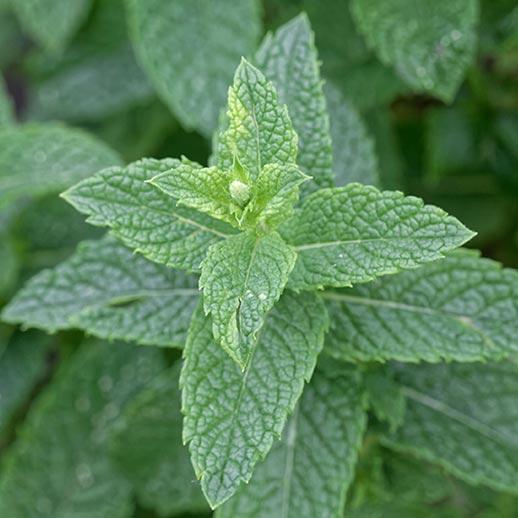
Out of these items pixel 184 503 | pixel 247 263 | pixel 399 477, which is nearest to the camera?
pixel 247 263

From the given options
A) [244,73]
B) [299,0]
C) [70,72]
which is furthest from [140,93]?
[244,73]

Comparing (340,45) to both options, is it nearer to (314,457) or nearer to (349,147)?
(349,147)

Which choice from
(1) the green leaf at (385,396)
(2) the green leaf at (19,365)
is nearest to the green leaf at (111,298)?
(1) the green leaf at (385,396)

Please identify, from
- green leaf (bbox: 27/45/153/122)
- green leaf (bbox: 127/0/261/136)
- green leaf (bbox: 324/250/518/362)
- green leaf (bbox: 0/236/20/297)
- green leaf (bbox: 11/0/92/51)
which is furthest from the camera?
green leaf (bbox: 27/45/153/122)

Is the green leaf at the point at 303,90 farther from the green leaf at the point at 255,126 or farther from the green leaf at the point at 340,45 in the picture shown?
the green leaf at the point at 340,45

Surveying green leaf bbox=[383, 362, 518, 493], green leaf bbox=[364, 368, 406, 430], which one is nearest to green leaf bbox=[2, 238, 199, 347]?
green leaf bbox=[364, 368, 406, 430]

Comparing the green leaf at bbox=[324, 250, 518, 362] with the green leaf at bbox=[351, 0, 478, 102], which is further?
the green leaf at bbox=[351, 0, 478, 102]

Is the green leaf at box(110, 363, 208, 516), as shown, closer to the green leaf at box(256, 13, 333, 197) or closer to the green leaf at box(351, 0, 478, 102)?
the green leaf at box(256, 13, 333, 197)

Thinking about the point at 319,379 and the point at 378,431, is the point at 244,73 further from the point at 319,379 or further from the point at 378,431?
the point at 378,431
